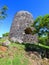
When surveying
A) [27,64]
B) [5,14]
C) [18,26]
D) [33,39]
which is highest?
[5,14]

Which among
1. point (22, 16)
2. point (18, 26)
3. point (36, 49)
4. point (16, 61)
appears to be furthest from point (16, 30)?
point (16, 61)

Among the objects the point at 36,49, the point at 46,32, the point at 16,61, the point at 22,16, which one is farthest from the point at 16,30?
the point at 16,61

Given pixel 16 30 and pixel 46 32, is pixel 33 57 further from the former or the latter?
pixel 16 30

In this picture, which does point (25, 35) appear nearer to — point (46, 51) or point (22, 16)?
point (22, 16)

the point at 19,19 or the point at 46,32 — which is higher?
the point at 19,19

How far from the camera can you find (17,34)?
31281mm

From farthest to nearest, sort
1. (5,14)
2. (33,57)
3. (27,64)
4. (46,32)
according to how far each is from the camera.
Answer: (5,14), (46,32), (33,57), (27,64)

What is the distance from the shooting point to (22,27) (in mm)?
31641

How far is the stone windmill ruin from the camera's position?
1212 inches

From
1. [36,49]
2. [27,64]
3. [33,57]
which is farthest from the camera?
[36,49]

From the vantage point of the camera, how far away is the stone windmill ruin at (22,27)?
30797 mm

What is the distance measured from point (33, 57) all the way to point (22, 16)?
50.4 feet

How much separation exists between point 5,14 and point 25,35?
509 centimetres

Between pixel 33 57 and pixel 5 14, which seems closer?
pixel 33 57
